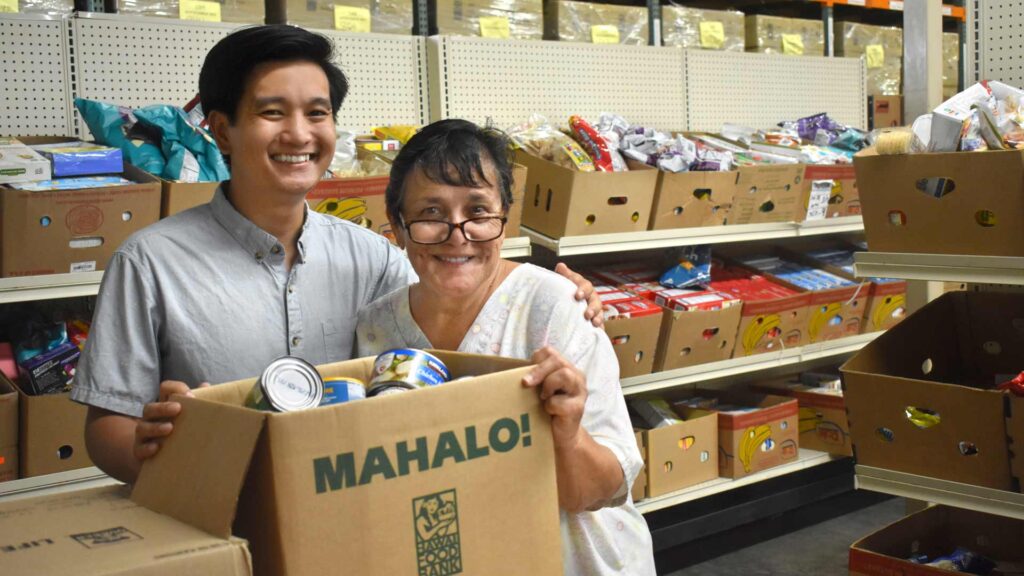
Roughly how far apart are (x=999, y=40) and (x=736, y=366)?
1565 mm

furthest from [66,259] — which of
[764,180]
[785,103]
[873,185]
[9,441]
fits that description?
[785,103]

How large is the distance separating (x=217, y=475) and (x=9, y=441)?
1703mm

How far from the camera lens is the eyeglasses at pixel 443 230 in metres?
1.54

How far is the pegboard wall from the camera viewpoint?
276 cm

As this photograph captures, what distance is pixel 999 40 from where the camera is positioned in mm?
2799

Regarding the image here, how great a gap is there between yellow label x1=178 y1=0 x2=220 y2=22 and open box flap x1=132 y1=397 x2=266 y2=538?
Answer: 94.5 inches

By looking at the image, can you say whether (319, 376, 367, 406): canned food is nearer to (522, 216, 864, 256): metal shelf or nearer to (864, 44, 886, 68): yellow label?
(522, 216, 864, 256): metal shelf

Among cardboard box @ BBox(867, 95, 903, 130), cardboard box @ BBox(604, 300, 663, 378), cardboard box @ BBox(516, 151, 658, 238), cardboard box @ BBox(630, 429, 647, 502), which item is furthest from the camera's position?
cardboard box @ BBox(867, 95, 903, 130)

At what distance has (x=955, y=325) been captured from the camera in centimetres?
263

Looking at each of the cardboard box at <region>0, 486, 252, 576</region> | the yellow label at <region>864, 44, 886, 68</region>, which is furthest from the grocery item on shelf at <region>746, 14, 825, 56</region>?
the cardboard box at <region>0, 486, 252, 576</region>

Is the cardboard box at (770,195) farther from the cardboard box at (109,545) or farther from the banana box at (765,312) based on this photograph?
the cardboard box at (109,545)

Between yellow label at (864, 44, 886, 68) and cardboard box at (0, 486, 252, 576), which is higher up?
yellow label at (864, 44, 886, 68)

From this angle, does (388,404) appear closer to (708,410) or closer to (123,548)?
(123,548)

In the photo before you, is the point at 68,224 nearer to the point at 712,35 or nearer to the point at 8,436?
the point at 8,436
